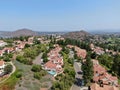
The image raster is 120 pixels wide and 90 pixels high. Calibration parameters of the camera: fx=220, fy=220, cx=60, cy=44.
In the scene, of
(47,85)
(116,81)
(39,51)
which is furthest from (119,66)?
(39,51)

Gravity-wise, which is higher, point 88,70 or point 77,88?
point 88,70

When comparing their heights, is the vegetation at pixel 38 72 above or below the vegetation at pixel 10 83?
above

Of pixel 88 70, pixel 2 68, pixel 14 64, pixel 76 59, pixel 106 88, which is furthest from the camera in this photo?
pixel 76 59

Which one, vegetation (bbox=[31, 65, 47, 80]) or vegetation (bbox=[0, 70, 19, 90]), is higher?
vegetation (bbox=[31, 65, 47, 80])

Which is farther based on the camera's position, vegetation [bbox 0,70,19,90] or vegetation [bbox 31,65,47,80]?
vegetation [bbox 31,65,47,80]

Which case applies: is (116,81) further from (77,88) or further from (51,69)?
(51,69)

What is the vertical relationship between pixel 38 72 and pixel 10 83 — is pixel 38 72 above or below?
above

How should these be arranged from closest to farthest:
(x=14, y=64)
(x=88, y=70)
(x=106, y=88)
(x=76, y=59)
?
(x=106, y=88), (x=88, y=70), (x=14, y=64), (x=76, y=59)

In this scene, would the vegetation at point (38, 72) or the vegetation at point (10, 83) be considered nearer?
the vegetation at point (10, 83)

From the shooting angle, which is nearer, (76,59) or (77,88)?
(77,88)

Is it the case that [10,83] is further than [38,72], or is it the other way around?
[38,72]
